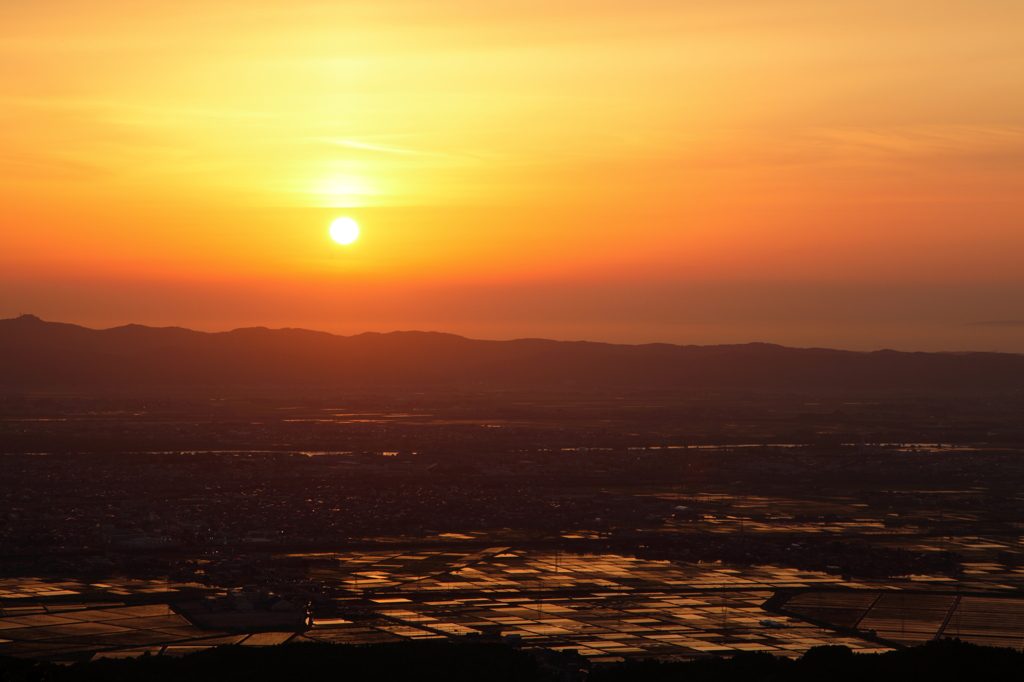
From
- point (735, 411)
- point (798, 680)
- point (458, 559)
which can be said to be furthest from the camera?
point (735, 411)

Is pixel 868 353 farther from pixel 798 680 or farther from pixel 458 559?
pixel 798 680

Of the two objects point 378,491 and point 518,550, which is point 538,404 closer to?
point 378,491

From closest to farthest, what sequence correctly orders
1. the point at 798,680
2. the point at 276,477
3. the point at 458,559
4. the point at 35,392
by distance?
the point at 798,680 → the point at 458,559 → the point at 276,477 → the point at 35,392

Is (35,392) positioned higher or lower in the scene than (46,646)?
higher

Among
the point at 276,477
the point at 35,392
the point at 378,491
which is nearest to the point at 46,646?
the point at 378,491

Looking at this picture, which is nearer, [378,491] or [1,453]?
[378,491]

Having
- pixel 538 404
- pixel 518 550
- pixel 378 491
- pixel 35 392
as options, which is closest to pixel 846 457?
pixel 378 491
